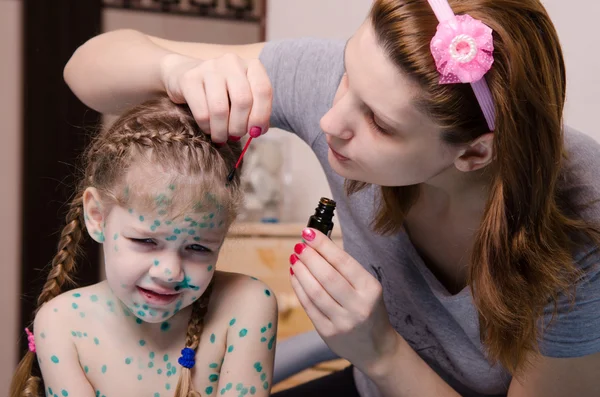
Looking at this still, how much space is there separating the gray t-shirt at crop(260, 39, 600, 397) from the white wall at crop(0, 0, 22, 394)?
1606mm

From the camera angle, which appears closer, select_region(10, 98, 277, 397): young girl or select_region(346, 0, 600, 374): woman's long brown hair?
select_region(346, 0, 600, 374): woman's long brown hair

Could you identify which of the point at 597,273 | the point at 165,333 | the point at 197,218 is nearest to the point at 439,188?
the point at 597,273

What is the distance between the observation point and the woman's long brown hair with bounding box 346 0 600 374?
3.14ft

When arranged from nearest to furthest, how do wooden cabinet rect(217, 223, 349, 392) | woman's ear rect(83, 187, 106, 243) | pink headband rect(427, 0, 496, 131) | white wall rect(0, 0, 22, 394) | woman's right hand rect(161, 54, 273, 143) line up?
pink headband rect(427, 0, 496, 131) → woman's right hand rect(161, 54, 273, 143) → woman's ear rect(83, 187, 106, 243) → wooden cabinet rect(217, 223, 349, 392) → white wall rect(0, 0, 22, 394)

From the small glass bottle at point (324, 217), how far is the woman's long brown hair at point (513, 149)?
0.19 metres

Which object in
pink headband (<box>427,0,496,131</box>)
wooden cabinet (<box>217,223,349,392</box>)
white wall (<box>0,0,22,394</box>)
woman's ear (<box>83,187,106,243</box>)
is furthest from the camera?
white wall (<box>0,0,22,394</box>)

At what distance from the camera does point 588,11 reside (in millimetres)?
1613

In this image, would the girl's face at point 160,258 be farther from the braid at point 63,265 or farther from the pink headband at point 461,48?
the pink headband at point 461,48

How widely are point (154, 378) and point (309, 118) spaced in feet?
1.72

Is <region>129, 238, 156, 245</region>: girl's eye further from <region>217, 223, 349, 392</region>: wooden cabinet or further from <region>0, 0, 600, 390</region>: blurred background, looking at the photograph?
<region>0, 0, 600, 390</region>: blurred background

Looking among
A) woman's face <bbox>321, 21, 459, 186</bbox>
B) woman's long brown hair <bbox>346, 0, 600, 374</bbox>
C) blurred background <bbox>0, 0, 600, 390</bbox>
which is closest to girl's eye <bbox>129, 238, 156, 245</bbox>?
woman's face <bbox>321, 21, 459, 186</bbox>

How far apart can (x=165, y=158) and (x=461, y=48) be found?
0.44m

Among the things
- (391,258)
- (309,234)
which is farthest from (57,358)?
A: (391,258)

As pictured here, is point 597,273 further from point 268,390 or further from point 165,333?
point 165,333
